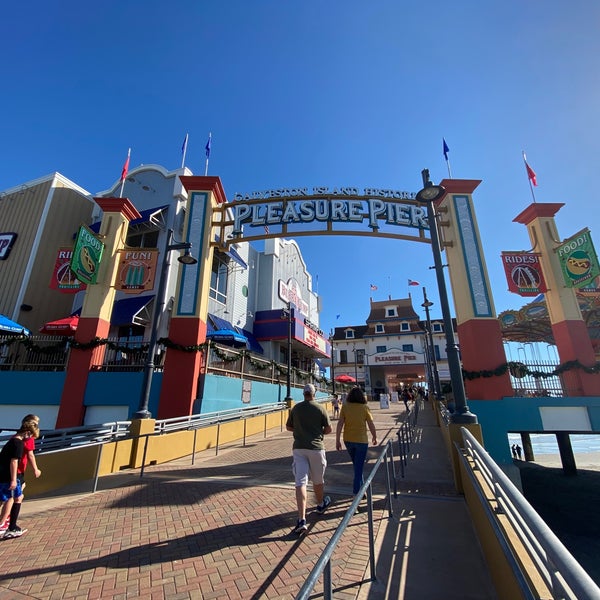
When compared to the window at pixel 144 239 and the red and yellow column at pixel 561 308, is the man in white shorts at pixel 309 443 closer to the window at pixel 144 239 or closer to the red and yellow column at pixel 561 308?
the red and yellow column at pixel 561 308

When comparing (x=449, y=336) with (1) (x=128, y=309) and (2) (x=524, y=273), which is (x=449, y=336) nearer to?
(2) (x=524, y=273)

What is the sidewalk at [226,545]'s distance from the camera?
327 centimetres

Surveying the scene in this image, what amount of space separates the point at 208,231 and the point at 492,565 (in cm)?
1370

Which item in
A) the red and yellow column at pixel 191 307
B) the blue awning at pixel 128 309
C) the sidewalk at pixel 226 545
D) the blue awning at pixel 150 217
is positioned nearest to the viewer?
the sidewalk at pixel 226 545

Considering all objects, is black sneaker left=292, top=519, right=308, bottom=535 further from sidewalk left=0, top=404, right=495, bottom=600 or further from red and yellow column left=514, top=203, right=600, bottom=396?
red and yellow column left=514, top=203, right=600, bottom=396

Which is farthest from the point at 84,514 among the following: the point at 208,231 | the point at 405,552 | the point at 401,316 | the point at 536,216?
the point at 401,316

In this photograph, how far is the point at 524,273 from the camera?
13.5 meters

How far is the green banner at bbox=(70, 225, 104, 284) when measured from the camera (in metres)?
12.4

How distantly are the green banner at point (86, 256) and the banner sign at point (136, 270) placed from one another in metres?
0.86

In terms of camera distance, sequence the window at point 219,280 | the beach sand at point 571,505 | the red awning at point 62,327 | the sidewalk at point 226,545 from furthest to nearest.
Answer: the window at point 219,280
the red awning at point 62,327
the beach sand at point 571,505
the sidewalk at point 226,545

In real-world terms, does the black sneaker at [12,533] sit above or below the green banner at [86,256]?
below

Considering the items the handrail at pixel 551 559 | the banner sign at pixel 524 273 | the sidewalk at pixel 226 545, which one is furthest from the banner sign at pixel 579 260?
the handrail at pixel 551 559

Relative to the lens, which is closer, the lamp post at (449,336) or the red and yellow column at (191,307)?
the lamp post at (449,336)

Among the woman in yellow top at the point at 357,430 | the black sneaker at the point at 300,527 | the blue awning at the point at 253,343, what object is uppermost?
the blue awning at the point at 253,343
